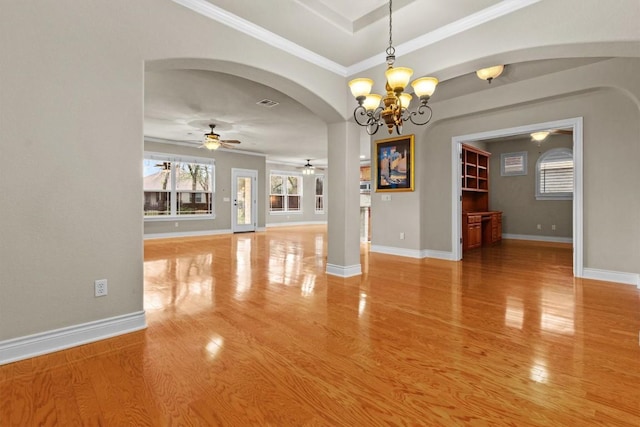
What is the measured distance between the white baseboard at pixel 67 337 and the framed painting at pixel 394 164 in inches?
184

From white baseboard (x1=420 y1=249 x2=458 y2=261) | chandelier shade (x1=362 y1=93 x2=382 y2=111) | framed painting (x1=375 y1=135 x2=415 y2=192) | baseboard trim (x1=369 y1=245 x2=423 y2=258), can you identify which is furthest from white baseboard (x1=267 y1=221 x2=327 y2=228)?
chandelier shade (x1=362 y1=93 x2=382 y2=111)

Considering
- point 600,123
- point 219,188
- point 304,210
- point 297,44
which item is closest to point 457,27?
point 297,44

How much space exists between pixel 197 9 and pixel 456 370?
3404mm

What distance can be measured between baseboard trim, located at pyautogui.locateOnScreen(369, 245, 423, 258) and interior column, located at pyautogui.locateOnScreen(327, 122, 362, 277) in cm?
A: 174

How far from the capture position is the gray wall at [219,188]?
28.2ft

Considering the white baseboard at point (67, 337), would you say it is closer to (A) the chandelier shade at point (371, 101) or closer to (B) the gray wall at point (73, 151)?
(B) the gray wall at point (73, 151)

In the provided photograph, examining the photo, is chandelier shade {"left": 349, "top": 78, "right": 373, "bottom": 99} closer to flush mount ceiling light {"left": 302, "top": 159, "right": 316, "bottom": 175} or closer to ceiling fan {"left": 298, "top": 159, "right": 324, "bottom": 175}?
ceiling fan {"left": 298, "top": 159, "right": 324, "bottom": 175}

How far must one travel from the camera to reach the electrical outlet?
2.26m

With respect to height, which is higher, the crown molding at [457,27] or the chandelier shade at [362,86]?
the crown molding at [457,27]

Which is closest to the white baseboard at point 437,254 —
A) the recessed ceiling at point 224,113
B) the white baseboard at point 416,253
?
the white baseboard at point 416,253

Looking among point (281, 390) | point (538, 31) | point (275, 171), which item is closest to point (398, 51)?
point (538, 31)

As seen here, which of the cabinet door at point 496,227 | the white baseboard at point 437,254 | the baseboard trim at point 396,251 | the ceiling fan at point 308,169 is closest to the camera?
the white baseboard at point 437,254

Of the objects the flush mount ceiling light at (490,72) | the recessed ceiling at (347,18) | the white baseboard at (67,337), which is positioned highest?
the recessed ceiling at (347,18)

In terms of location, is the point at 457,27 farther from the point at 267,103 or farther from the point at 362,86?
the point at 267,103
